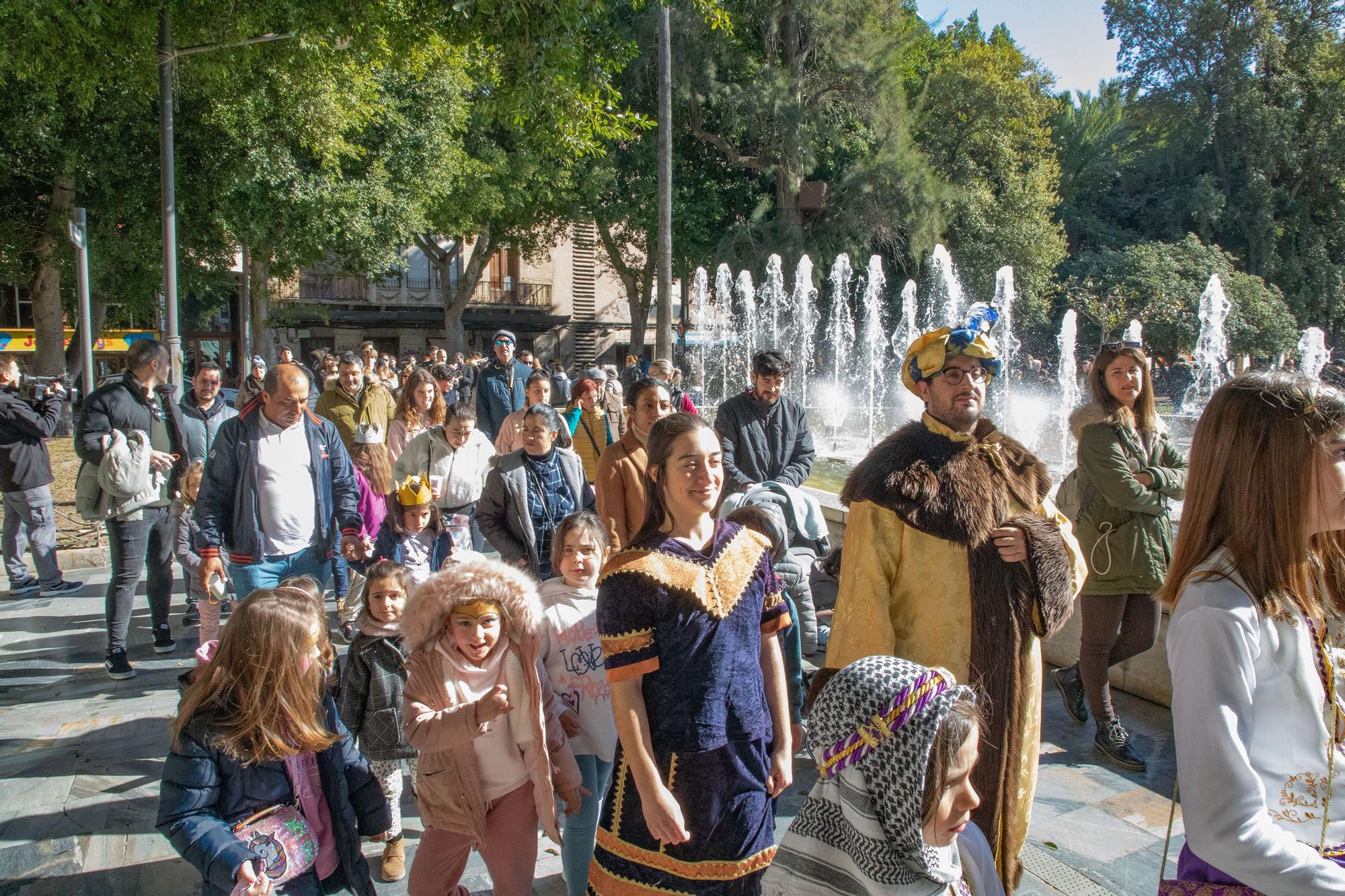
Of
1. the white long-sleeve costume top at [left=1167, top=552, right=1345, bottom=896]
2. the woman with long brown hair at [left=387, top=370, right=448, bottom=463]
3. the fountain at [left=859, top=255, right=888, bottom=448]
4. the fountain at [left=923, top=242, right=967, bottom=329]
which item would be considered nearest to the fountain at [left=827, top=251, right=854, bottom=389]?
the fountain at [left=859, top=255, right=888, bottom=448]

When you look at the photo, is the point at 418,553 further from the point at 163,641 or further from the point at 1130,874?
the point at 1130,874

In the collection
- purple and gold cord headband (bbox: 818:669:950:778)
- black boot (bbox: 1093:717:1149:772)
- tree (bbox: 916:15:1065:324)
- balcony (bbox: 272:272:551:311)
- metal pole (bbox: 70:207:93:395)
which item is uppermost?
tree (bbox: 916:15:1065:324)

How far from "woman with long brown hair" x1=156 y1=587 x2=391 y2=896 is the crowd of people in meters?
0.01

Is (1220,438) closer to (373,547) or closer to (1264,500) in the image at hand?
(1264,500)

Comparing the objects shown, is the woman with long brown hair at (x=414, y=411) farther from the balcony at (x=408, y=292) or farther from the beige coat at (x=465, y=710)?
the balcony at (x=408, y=292)

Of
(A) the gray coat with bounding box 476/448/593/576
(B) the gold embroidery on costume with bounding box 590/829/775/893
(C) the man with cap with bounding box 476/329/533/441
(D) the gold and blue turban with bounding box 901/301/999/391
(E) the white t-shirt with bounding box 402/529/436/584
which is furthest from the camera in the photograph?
(C) the man with cap with bounding box 476/329/533/441

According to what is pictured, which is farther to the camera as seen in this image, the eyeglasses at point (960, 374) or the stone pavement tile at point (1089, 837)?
the stone pavement tile at point (1089, 837)

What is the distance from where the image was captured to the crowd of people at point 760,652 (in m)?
1.72

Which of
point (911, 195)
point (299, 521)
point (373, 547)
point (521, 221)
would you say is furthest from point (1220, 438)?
point (521, 221)

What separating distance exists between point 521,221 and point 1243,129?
2758 cm

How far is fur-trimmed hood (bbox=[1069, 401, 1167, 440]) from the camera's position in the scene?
13.8 ft

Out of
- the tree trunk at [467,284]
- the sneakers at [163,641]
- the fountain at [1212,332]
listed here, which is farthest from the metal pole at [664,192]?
the fountain at [1212,332]

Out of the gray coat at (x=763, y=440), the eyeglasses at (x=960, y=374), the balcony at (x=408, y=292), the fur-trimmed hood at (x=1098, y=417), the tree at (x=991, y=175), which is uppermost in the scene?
the tree at (x=991, y=175)

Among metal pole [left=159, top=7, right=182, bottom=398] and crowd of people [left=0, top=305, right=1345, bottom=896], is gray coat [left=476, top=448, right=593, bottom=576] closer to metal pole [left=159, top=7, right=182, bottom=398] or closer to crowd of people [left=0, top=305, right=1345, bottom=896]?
crowd of people [left=0, top=305, right=1345, bottom=896]
